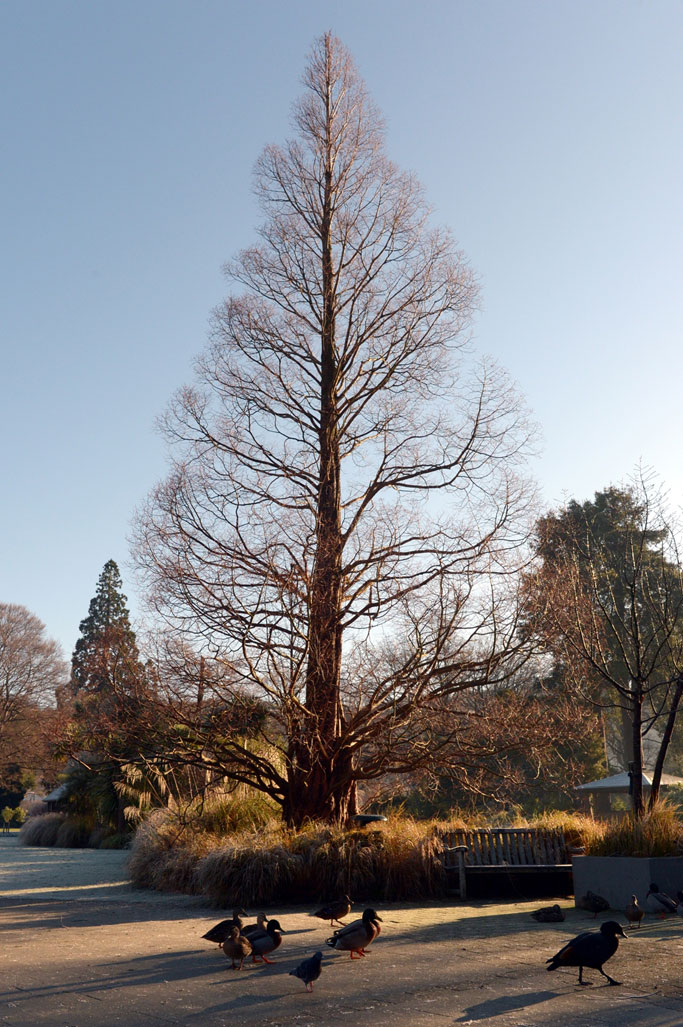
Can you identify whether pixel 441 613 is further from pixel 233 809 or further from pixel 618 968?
pixel 618 968

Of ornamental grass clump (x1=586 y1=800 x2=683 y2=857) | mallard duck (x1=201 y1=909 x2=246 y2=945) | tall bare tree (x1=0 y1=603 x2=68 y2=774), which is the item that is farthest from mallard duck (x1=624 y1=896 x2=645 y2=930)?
tall bare tree (x1=0 y1=603 x2=68 y2=774)

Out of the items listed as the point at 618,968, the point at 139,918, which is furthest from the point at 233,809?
the point at 618,968

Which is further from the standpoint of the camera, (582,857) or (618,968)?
(582,857)

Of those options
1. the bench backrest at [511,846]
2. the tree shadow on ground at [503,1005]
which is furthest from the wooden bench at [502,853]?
the tree shadow on ground at [503,1005]

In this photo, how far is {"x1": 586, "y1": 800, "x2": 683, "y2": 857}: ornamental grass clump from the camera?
9.61 meters

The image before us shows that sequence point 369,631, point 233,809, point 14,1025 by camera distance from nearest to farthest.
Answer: point 14,1025
point 369,631
point 233,809

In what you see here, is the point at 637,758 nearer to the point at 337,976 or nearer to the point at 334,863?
the point at 334,863

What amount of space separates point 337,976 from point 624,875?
4.33 m

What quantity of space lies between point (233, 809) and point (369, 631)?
363 cm

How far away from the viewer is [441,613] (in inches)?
475

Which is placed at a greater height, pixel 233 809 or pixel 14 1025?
pixel 233 809

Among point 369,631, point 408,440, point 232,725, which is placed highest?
point 408,440

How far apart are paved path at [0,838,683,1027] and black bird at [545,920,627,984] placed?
148 millimetres

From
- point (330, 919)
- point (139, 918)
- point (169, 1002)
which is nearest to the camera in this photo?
point (169, 1002)
